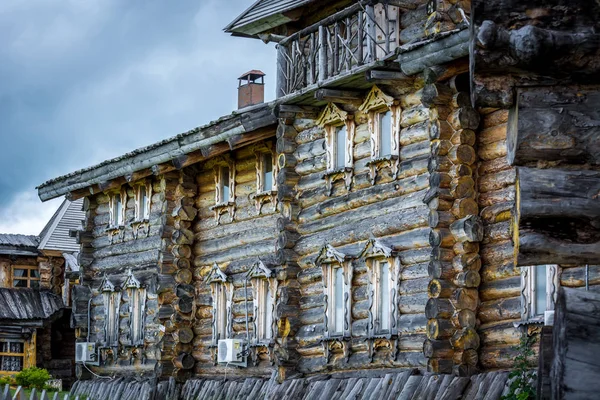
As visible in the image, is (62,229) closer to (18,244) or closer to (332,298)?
(18,244)

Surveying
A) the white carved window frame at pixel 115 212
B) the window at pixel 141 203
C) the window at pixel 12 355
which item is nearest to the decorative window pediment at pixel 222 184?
the window at pixel 141 203

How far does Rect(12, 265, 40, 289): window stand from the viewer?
3938cm

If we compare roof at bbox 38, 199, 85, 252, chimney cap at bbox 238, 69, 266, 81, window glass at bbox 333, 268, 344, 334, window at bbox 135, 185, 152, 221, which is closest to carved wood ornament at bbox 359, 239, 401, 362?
window glass at bbox 333, 268, 344, 334

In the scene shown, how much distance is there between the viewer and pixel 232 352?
2231 centimetres

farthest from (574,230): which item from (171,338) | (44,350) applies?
(44,350)

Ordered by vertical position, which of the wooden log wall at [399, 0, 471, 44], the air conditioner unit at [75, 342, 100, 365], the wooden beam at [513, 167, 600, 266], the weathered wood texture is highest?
the wooden log wall at [399, 0, 471, 44]

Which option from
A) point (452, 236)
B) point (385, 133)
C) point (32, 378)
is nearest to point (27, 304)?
point (32, 378)

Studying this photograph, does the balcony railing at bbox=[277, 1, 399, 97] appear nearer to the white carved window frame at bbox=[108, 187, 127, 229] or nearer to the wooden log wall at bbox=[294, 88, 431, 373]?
the wooden log wall at bbox=[294, 88, 431, 373]

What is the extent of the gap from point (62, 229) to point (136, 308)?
14938mm

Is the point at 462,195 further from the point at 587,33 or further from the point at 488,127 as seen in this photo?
the point at 587,33

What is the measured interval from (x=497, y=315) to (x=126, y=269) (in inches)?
542

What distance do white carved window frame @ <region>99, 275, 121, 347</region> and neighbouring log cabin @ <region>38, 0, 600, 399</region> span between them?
0.24 m

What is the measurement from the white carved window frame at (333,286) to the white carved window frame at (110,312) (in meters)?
9.38

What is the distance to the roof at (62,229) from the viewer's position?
1580 inches
